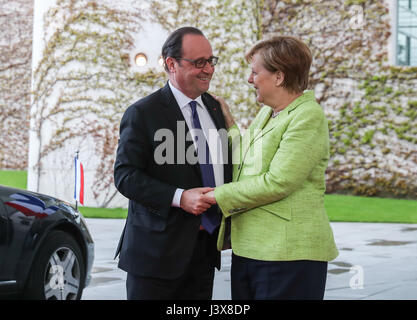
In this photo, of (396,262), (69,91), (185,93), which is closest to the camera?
(185,93)

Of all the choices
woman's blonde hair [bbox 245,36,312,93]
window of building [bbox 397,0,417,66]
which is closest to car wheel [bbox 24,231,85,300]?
woman's blonde hair [bbox 245,36,312,93]

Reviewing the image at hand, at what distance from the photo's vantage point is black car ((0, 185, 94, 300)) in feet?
13.5

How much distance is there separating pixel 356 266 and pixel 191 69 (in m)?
4.48

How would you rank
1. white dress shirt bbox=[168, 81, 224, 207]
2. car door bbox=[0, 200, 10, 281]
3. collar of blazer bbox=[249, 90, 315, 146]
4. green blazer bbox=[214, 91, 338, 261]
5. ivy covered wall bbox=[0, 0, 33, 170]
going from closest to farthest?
green blazer bbox=[214, 91, 338, 261] < collar of blazer bbox=[249, 90, 315, 146] < white dress shirt bbox=[168, 81, 224, 207] < car door bbox=[0, 200, 10, 281] < ivy covered wall bbox=[0, 0, 33, 170]

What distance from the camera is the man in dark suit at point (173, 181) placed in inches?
114

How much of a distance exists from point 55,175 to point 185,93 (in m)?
9.09

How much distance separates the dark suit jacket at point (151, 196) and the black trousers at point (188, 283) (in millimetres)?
54

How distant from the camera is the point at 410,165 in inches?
539

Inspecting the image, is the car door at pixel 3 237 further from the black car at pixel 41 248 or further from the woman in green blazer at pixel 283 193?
the woman in green blazer at pixel 283 193

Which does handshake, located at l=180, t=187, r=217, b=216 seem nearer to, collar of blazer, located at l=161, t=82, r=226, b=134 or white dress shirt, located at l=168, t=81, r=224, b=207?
white dress shirt, located at l=168, t=81, r=224, b=207

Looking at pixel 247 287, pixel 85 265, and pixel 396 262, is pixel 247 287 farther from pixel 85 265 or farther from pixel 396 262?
pixel 396 262

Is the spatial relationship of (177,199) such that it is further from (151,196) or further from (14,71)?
(14,71)

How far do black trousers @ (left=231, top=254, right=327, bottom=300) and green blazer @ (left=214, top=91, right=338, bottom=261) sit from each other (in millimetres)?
37
